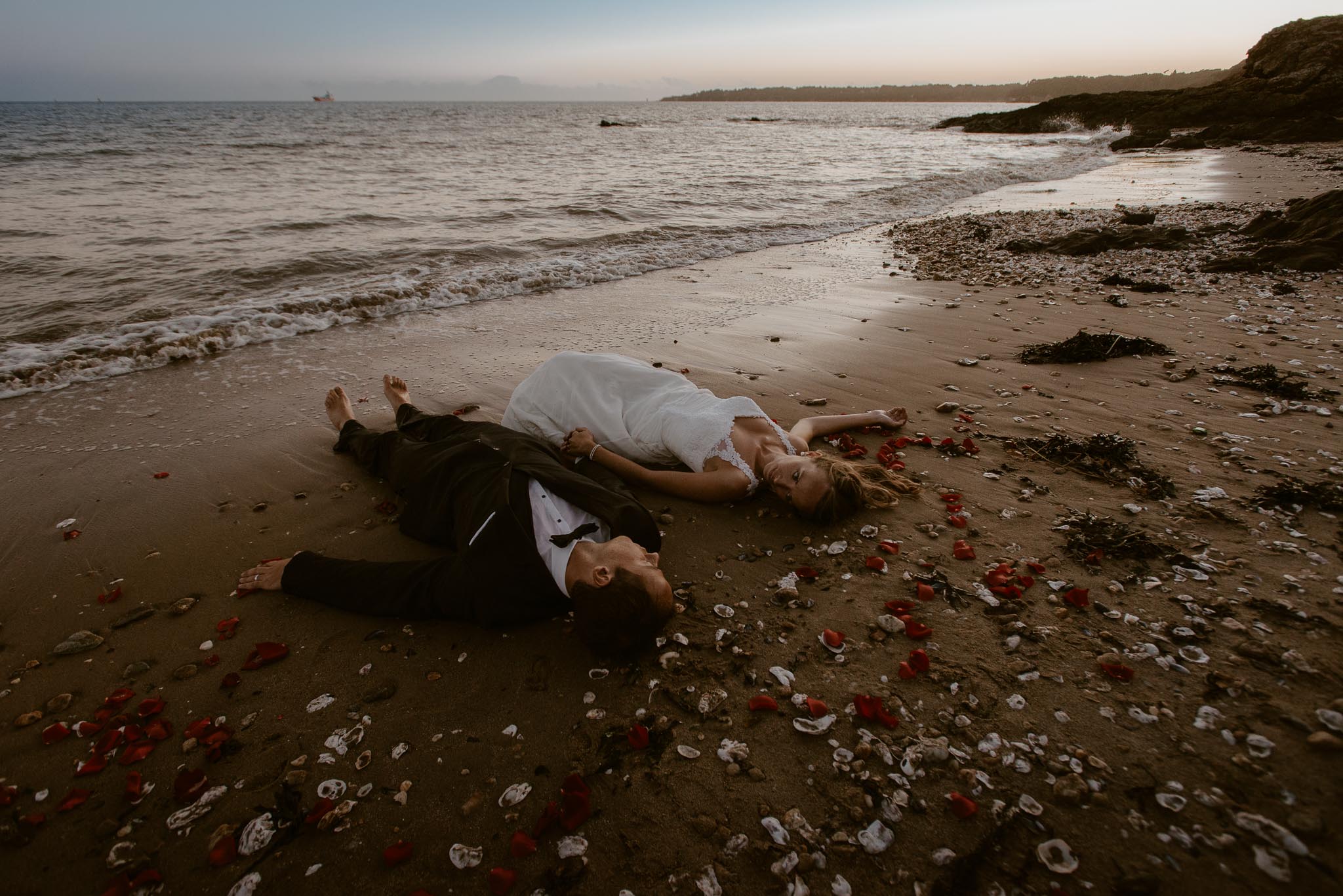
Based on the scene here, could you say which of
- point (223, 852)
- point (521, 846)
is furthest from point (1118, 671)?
point (223, 852)

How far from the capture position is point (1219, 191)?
56.3 ft

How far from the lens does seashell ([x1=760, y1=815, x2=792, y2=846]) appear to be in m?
2.54

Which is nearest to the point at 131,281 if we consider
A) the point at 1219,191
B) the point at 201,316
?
the point at 201,316

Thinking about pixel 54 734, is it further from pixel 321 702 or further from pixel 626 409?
pixel 626 409

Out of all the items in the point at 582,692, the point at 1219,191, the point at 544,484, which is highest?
the point at 1219,191

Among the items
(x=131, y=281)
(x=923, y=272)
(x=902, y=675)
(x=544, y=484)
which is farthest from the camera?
(x=923, y=272)

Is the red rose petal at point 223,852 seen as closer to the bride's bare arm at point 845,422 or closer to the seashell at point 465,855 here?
the seashell at point 465,855

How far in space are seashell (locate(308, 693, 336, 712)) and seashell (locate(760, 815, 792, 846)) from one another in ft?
7.73

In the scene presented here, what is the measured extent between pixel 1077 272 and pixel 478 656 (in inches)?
470

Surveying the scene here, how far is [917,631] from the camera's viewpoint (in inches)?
138

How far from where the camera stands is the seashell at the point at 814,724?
118 inches

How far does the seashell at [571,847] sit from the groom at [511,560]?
987 millimetres

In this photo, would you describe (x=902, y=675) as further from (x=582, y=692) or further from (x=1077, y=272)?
(x=1077, y=272)

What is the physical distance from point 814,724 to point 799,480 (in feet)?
6.30
